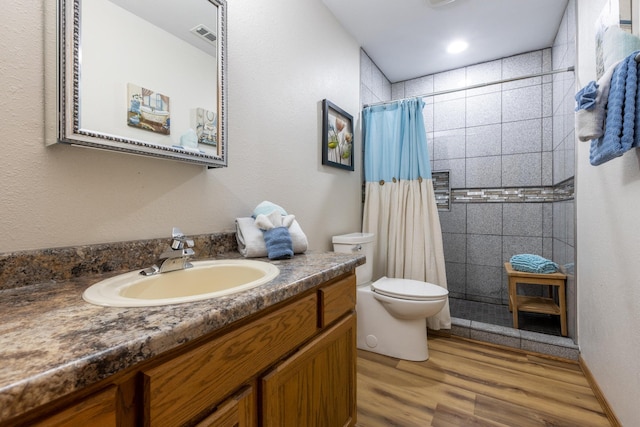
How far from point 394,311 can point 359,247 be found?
48cm

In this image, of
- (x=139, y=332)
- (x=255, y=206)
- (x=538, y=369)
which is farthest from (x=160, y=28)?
(x=538, y=369)

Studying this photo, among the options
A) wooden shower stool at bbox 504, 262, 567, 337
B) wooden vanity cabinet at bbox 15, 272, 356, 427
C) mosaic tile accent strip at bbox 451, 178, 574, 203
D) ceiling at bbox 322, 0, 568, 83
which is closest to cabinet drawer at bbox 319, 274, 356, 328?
wooden vanity cabinet at bbox 15, 272, 356, 427

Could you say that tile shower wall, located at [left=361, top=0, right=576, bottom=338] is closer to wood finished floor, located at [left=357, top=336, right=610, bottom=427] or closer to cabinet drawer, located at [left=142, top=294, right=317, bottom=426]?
wood finished floor, located at [left=357, top=336, right=610, bottom=427]

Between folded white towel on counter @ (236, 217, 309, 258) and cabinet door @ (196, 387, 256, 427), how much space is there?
1.90ft

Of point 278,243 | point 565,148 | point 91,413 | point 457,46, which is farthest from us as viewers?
point 457,46

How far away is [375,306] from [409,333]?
0.88ft

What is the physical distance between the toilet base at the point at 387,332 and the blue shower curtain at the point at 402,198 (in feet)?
1.18

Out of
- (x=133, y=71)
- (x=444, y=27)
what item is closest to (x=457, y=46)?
(x=444, y=27)

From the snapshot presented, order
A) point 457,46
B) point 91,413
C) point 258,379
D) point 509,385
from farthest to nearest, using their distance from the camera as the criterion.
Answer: point 457,46, point 509,385, point 258,379, point 91,413

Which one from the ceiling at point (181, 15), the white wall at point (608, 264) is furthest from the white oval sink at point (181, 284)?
the white wall at point (608, 264)

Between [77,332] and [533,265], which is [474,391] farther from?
[77,332]

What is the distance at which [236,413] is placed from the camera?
649 mm

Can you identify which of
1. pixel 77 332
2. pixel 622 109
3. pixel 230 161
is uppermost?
pixel 622 109

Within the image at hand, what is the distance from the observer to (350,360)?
118cm
